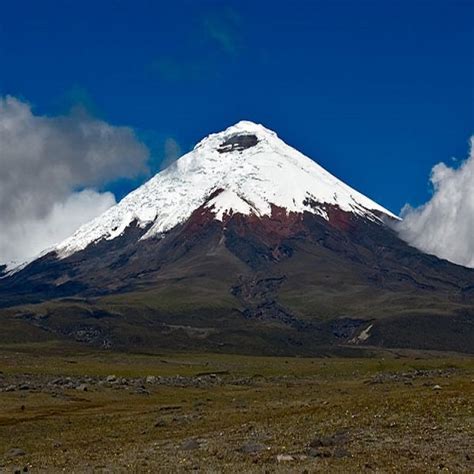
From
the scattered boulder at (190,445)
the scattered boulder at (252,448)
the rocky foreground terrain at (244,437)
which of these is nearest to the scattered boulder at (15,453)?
the rocky foreground terrain at (244,437)

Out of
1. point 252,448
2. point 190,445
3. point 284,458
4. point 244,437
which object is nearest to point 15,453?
point 190,445

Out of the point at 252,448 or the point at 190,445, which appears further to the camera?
the point at 190,445

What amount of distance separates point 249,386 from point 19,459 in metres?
86.3

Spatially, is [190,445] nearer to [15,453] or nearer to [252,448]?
[252,448]

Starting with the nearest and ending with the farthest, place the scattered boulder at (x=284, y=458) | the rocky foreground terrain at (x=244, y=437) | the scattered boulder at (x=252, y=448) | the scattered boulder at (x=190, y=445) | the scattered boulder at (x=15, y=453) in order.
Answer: the rocky foreground terrain at (x=244, y=437), the scattered boulder at (x=284, y=458), the scattered boulder at (x=252, y=448), the scattered boulder at (x=190, y=445), the scattered boulder at (x=15, y=453)

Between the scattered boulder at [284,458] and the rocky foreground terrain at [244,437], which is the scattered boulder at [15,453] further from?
the scattered boulder at [284,458]

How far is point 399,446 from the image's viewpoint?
43.4 metres

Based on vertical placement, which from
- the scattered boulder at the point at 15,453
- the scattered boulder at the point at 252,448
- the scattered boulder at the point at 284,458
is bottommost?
the scattered boulder at the point at 15,453

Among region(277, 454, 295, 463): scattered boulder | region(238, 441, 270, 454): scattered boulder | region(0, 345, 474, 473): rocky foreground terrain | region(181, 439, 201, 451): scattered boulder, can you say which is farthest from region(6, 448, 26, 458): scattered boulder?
region(277, 454, 295, 463): scattered boulder

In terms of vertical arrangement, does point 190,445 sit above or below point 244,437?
below

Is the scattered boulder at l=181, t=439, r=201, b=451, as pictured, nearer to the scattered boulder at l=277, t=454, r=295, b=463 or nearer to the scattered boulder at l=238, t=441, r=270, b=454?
the scattered boulder at l=238, t=441, r=270, b=454

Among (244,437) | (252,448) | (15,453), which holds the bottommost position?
(15,453)

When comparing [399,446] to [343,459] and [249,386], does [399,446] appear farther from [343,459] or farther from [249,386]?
[249,386]

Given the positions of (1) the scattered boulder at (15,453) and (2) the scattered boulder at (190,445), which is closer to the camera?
(2) the scattered boulder at (190,445)
